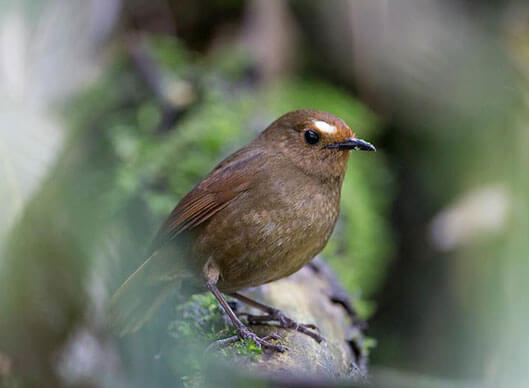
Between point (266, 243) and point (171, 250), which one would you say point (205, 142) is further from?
point (266, 243)

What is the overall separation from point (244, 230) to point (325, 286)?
27.7 inches

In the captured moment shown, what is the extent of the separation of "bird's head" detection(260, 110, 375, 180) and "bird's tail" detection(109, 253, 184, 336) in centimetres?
72

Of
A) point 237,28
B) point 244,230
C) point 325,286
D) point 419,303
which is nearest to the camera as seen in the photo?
point 244,230

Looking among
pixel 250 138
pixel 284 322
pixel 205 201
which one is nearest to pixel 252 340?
pixel 284 322

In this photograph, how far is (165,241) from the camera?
313 cm

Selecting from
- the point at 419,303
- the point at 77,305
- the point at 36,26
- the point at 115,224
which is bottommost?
the point at 419,303

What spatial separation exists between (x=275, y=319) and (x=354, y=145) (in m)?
0.78

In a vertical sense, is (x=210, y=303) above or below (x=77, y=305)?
above

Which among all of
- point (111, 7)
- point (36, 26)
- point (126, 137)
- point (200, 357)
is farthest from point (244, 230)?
point (111, 7)

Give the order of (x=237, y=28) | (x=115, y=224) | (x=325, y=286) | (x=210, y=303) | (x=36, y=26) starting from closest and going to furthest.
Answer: (x=210, y=303)
(x=325, y=286)
(x=115, y=224)
(x=36, y=26)
(x=237, y=28)

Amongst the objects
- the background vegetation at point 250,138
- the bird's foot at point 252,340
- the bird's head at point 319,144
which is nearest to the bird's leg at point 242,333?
the bird's foot at point 252,340

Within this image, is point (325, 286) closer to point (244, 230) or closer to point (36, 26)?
point (244, 230)

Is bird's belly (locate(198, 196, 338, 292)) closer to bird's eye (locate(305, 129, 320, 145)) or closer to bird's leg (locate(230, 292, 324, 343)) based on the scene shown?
bird's leg (locate(230, 292, 324, 343))

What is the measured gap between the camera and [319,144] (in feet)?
10.4
